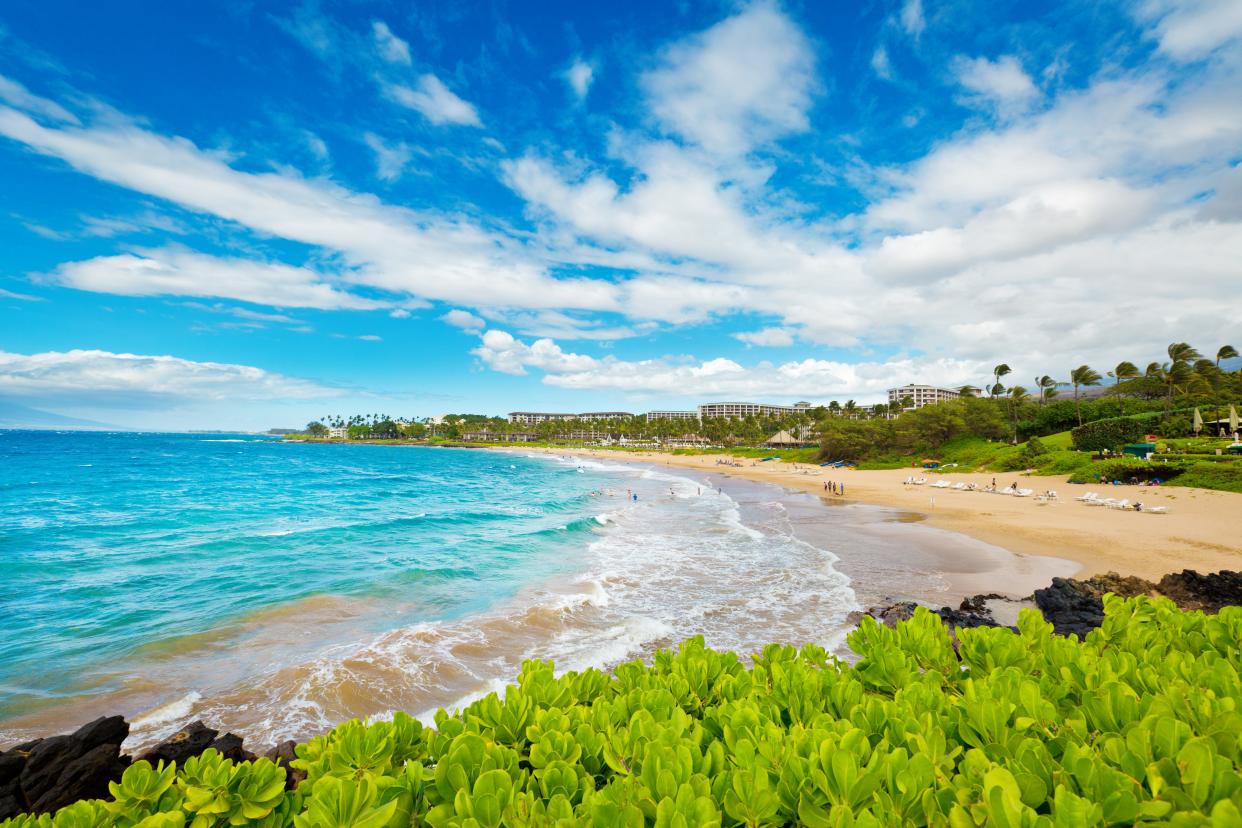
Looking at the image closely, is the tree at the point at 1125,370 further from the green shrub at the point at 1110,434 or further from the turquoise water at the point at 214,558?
the turquoise water at the point at 214,558

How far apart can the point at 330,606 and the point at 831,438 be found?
77.4 m

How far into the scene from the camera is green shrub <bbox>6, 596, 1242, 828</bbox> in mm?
1933

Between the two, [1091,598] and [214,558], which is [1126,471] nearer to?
[1091,598]

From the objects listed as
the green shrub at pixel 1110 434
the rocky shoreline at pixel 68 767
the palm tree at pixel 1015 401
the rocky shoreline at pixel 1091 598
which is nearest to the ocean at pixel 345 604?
the rocky shoreline at pixel 1091 598

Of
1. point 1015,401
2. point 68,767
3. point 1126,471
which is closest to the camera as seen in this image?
point 68,767

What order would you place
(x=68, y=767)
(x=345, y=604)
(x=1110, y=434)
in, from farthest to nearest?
(x=1110, y=434) → (x=345, y=604) → (x=68, y=767)

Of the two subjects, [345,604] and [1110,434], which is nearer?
[345,604]

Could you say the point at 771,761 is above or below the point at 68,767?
above

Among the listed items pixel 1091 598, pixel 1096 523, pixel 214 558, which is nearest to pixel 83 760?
pixel 1091 598

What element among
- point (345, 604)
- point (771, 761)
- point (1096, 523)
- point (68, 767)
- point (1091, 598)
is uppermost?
point (771, 761)

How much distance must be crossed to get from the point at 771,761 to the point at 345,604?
17508 mm

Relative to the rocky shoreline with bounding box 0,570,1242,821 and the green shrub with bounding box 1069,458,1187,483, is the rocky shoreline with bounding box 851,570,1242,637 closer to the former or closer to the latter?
the rocky shoreline with bounding box 0,570,1242,821

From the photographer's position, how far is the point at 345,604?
16672 mm

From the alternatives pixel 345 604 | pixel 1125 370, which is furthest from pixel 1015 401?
pixel 345 604
